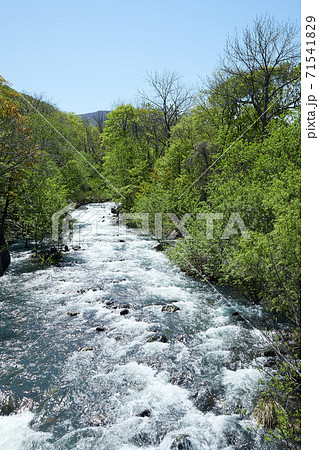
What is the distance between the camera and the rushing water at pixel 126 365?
445cm

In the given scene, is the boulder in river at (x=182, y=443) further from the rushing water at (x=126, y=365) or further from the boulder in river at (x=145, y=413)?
the boulder in river at (x=145, y=413)

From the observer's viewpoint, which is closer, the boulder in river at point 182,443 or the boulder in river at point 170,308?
the boulder in river at point 182,443

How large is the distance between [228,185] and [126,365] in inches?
290

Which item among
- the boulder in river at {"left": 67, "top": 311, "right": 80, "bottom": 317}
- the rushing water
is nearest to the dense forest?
the rushing water

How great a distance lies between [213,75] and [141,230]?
14.3m

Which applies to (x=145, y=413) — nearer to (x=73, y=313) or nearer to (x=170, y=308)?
(x=170, y=308)

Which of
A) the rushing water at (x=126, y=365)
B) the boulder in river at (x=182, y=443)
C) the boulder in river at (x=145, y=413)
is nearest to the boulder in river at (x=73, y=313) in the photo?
the rushing water at (x=126, y=365)

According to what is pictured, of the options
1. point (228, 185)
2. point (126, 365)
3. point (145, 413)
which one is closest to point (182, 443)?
point (145, 413)

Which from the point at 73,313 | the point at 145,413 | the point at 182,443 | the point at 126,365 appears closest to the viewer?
the point at 182,443

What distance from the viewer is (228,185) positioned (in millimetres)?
10805

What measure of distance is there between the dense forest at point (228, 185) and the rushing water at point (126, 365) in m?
0.72

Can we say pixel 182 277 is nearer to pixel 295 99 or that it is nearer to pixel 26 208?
pixel 26 208

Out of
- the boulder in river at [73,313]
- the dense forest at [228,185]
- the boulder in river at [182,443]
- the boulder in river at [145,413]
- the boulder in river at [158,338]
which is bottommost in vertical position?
the boulder in river at [182,443]

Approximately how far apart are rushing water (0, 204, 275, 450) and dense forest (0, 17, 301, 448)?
2.35 feet
